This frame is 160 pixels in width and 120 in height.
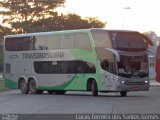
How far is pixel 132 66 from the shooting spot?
35.0m

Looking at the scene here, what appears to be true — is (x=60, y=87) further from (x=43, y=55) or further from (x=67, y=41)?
(x=67, y=41)

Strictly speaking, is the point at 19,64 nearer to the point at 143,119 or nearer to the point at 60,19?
the point at 143,119

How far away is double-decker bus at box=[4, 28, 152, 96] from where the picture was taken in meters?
34.7

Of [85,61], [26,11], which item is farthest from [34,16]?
[85,61]

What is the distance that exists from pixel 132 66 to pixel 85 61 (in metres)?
2.68

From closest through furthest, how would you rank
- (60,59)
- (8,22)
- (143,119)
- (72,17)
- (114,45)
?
(143,119), (114,45), (60,59), (8,22), (72,17)

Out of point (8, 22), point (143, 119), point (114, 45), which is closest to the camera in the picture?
point (143, 119)

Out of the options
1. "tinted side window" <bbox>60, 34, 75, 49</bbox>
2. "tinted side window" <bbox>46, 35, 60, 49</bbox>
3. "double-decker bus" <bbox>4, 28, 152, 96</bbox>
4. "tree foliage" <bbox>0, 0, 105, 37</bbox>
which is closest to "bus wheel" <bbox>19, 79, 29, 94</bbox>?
"double-decker bus" <bbox>4, 28, 152, 96</bbox>

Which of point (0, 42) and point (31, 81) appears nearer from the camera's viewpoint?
point (31, 81)

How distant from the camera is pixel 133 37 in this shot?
35.7 m

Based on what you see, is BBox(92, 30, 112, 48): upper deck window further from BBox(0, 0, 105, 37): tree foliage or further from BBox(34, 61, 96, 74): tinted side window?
BBox(0, 0, 105, 37): tree foliage

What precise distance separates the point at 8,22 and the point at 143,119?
77510mm

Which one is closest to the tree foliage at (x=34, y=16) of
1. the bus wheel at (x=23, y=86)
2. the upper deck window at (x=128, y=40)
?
the bus wheel at (x=23, y=86)

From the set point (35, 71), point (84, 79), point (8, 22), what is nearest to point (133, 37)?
point (84, 79)
